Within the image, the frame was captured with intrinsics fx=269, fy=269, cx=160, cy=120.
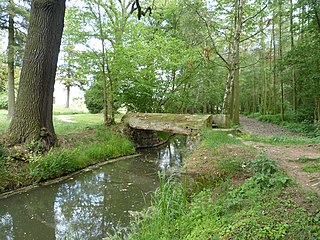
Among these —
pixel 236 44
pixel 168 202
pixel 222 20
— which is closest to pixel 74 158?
pixel 168 202

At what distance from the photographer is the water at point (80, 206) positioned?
3758 mm

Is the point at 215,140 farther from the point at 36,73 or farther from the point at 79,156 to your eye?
the point at 36,73

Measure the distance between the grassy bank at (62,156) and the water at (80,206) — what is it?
1.17ft

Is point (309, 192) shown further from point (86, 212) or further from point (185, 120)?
point (185, 120)

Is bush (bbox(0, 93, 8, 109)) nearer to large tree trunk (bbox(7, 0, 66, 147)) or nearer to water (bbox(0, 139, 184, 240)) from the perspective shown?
large tree trunk (bbox(7, 0, 66, 147))

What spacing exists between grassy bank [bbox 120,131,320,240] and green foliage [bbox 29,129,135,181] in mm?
3243

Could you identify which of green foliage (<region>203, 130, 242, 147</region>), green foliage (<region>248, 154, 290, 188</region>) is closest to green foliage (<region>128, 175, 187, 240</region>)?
green foliage (<region>248, 154, 290, 188</region>)

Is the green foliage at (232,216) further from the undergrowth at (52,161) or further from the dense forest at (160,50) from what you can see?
the dense forest at (160,50)

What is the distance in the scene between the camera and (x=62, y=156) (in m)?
6.30

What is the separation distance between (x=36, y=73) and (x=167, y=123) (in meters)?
3.93

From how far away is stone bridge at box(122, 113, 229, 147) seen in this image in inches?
302

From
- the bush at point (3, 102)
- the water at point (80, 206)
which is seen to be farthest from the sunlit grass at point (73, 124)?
the bush at point (3, 102)

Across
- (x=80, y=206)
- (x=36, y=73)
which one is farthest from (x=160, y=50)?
(x=80, y=206)

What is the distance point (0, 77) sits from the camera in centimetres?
1884
